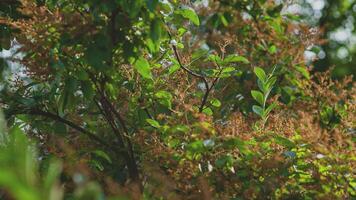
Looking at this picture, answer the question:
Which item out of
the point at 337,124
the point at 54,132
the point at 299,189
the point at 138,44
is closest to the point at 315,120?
the point at 337,124

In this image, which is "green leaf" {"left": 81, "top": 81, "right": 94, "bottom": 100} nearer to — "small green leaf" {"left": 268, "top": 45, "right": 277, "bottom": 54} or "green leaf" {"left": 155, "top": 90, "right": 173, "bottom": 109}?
"green leaf" {"left": 155, "top": 90, "right": 173, "bottom": 109}

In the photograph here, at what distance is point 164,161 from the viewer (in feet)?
7.64

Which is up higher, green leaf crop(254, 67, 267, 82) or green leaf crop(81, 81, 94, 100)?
green leaf crop(81, 81, 94, 100)

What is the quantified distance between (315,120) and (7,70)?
1.74 metres

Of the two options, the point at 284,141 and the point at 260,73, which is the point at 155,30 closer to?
the point at 284,141

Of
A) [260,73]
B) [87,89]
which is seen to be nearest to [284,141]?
[260,73]

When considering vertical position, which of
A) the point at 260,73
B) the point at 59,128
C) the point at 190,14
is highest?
the point at 190,14

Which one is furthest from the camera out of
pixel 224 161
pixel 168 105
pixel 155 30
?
pixel 168 105

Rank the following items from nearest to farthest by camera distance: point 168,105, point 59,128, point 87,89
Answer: point 87,89 < point 168,105 < point 59,128

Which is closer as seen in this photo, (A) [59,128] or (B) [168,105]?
(B) [168,105]

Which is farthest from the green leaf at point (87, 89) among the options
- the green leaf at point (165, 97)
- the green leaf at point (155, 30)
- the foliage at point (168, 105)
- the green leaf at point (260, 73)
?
the green leaf at point (260, 73)

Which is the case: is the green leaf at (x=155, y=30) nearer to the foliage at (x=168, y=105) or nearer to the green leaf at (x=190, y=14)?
the foliage at (x=168, y=105)

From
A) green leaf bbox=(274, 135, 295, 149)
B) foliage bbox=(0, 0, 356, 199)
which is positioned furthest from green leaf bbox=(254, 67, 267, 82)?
green leaf bbox=(274, 135, 295, 149)

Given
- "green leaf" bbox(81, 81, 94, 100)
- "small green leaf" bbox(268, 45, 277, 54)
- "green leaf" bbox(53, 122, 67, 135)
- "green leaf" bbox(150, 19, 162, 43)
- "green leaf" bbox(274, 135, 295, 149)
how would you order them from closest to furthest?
"green leaf" bbox(150, 19, 162, 43)
"green leaf" bbox(274, 135, 295, 149)
"green leaf" bbox(81, 81, 94, 100)
"small green leaf" bbox(268, 45, 277, 54)
"green leaf" bbox(53, 122, 67, 135)
